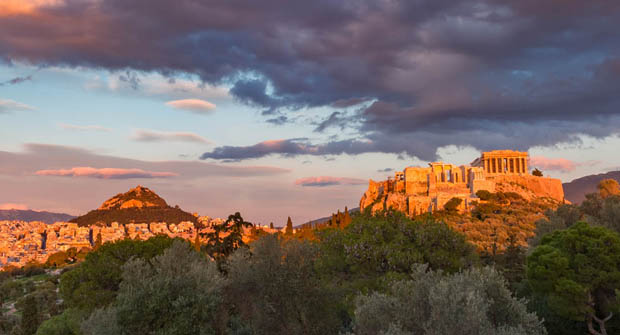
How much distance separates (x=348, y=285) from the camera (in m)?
30.2

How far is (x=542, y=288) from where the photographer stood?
30875 mm

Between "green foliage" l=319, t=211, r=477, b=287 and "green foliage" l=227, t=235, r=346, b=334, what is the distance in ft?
11.9

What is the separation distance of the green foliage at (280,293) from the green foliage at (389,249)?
142 inches

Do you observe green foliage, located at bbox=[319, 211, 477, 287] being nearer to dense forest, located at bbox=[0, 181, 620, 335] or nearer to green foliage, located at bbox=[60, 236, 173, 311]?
dense forest, located at bbox=[0, 181, 620, 335]

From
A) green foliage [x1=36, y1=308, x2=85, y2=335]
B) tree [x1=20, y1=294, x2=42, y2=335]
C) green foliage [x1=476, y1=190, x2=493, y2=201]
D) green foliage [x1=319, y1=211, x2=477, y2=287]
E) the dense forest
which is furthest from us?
green foliage [x1=476, y1=190, x2=493, y2=201]

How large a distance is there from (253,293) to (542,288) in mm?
17987

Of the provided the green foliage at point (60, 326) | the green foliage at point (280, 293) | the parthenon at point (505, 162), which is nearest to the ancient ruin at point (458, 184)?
the parthenon at point (505, 162)

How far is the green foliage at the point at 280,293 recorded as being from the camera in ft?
86.8

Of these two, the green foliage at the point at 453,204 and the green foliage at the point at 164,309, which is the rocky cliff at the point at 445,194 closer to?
the green foliage at the point at 453,204

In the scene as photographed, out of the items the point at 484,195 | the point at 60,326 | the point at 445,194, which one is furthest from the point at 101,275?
the point at 484,195

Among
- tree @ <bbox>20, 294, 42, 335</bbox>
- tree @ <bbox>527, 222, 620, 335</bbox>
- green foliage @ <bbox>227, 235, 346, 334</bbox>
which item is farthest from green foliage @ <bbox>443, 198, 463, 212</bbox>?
green foliage @ <bbox>227, 235, 346, 334</bbox>

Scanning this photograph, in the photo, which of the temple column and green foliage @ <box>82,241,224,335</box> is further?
the temple column

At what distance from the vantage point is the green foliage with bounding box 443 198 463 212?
4528 inches

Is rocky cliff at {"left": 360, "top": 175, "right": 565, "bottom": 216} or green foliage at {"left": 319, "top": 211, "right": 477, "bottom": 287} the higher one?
rocky cliff at {"left": 360, "top": 175, "right": 565, "bottom": 216}
